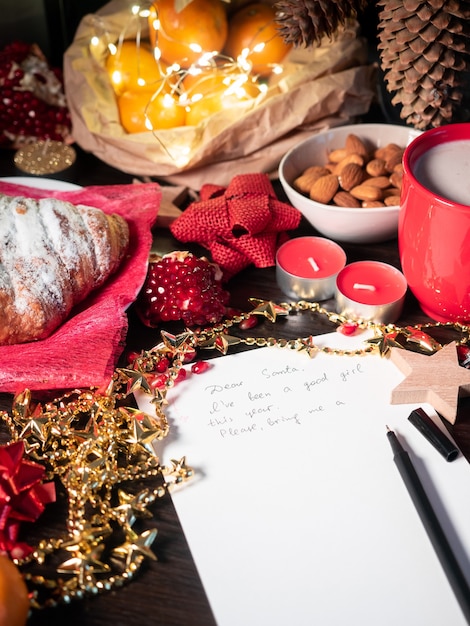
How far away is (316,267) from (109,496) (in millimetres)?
378

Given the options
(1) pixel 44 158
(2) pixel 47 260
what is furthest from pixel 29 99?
(2) pixel 47 260

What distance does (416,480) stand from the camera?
0.58 meters

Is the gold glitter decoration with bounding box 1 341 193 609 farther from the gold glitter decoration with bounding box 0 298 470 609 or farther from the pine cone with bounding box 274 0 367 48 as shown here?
the pine cone with bounding box 274 0 367 48

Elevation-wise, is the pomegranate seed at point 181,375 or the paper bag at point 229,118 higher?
the paper bag at point 229,118

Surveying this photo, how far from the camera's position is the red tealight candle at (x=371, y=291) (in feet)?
2.44

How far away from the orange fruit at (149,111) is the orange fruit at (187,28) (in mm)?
70

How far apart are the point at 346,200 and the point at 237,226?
0.47 ft

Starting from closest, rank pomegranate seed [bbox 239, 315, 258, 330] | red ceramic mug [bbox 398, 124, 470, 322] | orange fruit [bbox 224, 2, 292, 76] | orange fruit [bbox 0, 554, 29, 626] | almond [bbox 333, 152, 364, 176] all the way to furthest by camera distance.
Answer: orange fruit [bbox 0, 554, 29, 626]
red ceramic mug [bbox 398, 124, 470, 322]
pomegranate seed [bbox 239, 315, 258, 330]
almond [bbox 333, 152, 364, 176]
orange fruit [bbox 224, 2, 292, 76]

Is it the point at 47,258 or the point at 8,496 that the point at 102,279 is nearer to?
the point at 47,258

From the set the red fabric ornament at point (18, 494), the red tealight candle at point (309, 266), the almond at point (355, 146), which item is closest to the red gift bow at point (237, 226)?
the red tealight candle at point (309, 266)

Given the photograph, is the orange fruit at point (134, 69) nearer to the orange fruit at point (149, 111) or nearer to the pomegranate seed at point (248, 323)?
the orange fruit at point (149, 111)

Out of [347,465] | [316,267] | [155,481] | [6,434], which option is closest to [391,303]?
[316,267]

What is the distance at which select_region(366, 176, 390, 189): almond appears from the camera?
829 mm

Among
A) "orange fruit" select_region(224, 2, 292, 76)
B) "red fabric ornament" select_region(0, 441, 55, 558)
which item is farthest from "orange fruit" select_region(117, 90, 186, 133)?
"red fabric ornament" select_region(0, 441, 55, 558)
